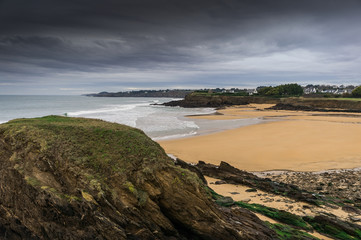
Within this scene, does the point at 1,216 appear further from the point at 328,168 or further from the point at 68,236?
the point at 328,168

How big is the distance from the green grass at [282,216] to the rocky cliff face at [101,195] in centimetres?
197

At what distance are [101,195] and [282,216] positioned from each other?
6.56 metres

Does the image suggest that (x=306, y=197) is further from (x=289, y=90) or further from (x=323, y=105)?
(x=289, y=90)

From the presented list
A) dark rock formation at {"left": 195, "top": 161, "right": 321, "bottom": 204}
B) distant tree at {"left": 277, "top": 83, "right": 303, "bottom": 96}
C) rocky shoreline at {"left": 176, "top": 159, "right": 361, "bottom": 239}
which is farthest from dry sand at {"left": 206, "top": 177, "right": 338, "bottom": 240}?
distant tree at {"left": 277, "top": 83, "right": 303, "bottom": 96}

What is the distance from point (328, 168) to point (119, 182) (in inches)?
593

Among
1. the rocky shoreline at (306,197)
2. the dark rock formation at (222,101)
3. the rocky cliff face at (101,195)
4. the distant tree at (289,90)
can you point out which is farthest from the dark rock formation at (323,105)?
the rocky cliff face at (101,195)

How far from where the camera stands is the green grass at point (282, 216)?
816 cm

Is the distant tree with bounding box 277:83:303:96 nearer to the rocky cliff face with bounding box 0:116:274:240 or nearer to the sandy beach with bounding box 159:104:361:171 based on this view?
the sandy beach with bounding box 159:104:361:171

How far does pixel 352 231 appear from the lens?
7645 mm

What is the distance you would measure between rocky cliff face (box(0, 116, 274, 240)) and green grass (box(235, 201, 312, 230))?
1.97m

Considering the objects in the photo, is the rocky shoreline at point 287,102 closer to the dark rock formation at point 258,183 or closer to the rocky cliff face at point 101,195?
the dark rock formation at point 258,183

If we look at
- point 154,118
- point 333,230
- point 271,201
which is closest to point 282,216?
point 333,230

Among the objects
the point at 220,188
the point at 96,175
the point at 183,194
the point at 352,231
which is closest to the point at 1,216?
the point at 96,175

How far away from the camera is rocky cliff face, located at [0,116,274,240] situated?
553 centimetres
